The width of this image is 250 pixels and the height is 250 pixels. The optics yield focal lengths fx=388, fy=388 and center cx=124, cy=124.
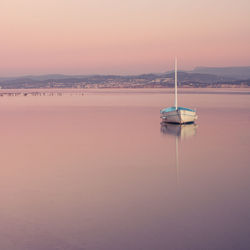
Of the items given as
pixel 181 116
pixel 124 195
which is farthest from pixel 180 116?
pixel 124 195

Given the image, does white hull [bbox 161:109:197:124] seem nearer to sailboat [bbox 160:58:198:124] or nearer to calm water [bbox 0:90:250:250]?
sailboat [bbox 160:58:198:124]

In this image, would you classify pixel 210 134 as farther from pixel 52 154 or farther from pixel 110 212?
pixel 110 212

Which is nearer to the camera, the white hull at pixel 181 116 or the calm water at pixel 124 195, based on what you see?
the calm water at pixel 124 195

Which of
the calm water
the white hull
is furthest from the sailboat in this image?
the calm water

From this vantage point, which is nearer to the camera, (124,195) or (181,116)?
(124,195)

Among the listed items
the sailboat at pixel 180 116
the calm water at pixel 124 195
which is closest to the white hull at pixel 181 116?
the sailboat at pixel 180 116

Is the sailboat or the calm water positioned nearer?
the calm water

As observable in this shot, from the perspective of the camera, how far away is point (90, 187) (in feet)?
34.1

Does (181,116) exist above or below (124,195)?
above

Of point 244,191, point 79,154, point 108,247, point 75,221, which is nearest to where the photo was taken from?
point 108,247

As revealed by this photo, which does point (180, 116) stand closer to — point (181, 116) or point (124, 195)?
point (181, 116)

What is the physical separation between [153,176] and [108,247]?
5.29 metres

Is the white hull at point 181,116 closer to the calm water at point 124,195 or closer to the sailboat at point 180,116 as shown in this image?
the sailboat at point 180,116

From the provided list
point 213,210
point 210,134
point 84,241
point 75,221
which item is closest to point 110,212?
point 75,221
